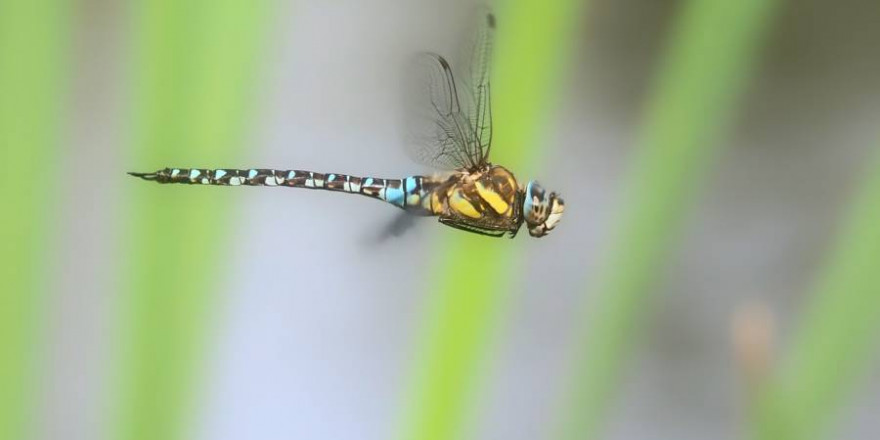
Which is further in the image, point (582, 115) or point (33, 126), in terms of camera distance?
point (582, 115)

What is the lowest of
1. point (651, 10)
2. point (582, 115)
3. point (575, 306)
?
point (575, 306)

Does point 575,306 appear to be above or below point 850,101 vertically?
below

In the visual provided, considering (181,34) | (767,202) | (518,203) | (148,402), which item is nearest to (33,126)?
(181,34)

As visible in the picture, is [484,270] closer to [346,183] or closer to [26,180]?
[346,183]

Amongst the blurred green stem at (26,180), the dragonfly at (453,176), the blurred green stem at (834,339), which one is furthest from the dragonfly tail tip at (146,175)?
the blurred green stem at (834,339)

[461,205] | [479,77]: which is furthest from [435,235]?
[479,77]

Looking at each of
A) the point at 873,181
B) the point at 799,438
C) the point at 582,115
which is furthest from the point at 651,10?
the point at 799,438

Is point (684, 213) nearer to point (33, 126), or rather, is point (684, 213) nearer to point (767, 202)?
point (767, 202)

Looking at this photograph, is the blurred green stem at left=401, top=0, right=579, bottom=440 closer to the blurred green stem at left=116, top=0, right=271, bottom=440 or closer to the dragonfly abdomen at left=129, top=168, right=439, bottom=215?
the dragonfly abdomen at left=129, top=168, right=439, bottom=215
